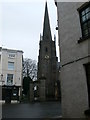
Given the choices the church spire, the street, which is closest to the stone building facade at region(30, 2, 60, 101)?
the church spire

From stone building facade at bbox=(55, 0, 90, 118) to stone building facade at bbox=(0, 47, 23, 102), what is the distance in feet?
104

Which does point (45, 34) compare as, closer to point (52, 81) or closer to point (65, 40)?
point (52, 81)

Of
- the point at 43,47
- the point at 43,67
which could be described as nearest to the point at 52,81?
the point at 43,67

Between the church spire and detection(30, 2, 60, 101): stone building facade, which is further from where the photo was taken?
the church spire

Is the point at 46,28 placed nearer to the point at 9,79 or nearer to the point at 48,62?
the point at 48,62

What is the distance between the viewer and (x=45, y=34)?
3105 inches

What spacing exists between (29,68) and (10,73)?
53.7 ft

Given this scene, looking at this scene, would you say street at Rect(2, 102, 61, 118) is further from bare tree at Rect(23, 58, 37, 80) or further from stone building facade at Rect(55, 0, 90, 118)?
bare tree at Rect(23, 58, 37, 80)

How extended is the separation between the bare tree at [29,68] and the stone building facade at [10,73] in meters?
13.4

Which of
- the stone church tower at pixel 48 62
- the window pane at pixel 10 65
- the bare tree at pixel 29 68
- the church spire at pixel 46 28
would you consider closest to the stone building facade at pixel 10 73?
the window pane at pixel 10 65

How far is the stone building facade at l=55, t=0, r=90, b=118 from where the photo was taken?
852cm

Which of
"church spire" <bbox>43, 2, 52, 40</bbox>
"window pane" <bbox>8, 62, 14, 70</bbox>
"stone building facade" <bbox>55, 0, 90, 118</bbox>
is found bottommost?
"stone building facade" <bbox>55, 0, 90, 118</bbox>

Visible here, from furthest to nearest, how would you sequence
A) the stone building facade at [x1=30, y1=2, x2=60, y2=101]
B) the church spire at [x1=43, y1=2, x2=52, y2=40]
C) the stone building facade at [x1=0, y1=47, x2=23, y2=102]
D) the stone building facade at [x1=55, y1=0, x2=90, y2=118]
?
1. the church spire at [x1=43, y1=2, x2=52, y2=40]
2. the stone building facade at [x1=30, y1=2, x2=60, y2=101]
3. the stone building facade at [x1=0, y1=47, x2=23, y2=102]
4. the stone building facade at [x1=55, y1=0, x2=90, y2=118]

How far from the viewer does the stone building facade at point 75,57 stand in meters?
8.52
